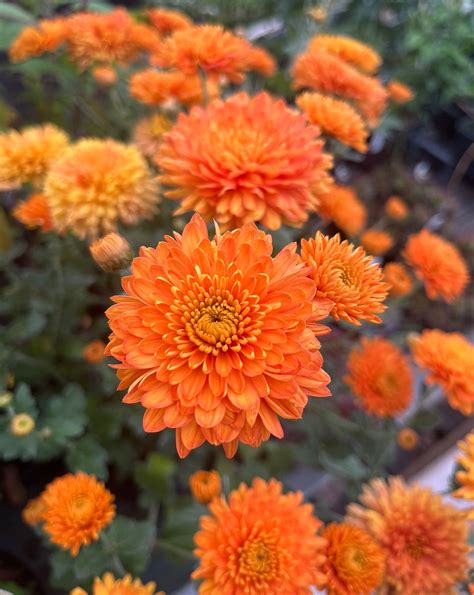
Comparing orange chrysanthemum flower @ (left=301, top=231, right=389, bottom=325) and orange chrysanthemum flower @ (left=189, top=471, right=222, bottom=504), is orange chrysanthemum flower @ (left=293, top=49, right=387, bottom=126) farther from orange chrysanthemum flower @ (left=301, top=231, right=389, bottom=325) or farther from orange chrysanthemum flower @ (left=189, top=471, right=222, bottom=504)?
orange chrysanthemum flower @ (left=189, top=471, right=222, bottom=504)

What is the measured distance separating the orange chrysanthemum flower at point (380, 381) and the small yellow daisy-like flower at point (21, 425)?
55 cm

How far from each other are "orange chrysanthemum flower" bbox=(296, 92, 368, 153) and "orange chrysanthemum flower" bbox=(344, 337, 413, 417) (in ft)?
1.25

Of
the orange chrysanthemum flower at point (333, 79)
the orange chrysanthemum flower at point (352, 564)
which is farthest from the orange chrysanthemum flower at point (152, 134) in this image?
the orange chrysanthemum flower at point (352, 564)

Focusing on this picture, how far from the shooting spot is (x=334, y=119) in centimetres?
70

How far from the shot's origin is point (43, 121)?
1.49 meters

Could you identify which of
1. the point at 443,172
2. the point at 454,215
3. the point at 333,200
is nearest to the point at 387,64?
the point at 443,172

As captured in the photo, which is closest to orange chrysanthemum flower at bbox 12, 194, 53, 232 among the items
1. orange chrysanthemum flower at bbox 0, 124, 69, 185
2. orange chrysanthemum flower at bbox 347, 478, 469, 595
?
orange chrysanthemum flower at bbox 0, 124, 69, 185

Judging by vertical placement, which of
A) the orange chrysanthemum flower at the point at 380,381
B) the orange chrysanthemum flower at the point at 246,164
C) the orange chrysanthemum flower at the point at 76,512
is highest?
the orange chrysanthemum flower at the point at 246,164

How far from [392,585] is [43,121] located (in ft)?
5.18

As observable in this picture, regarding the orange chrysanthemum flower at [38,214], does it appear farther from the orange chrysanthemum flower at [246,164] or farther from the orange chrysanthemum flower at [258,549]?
the orange chrysanthemum flower at [258,549]

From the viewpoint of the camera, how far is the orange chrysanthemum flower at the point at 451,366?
704mm

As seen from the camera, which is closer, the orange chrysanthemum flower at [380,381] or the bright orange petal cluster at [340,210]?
the orange chrysanthemum flower at [380,381]

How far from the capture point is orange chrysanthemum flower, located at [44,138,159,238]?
0.71 m

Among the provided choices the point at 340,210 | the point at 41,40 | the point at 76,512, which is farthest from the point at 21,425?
the point at 41,40
